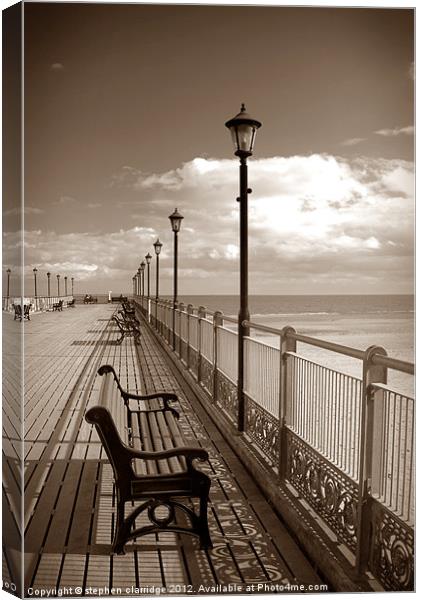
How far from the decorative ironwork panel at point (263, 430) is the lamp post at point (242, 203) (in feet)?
0.70

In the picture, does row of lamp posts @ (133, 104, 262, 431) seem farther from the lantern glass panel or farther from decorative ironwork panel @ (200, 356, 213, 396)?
decorative ironwork panel @ (200, 356, 213, 396)

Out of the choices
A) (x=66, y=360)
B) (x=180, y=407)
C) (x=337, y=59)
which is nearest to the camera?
(x=337, y=59)

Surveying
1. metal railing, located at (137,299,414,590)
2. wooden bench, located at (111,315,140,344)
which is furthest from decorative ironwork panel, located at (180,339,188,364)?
metal railing, located at (137,299,414,590)

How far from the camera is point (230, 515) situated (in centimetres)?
418

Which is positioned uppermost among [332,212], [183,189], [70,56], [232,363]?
[70,56]

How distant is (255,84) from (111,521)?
3216 mm

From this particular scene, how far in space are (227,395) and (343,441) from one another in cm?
349

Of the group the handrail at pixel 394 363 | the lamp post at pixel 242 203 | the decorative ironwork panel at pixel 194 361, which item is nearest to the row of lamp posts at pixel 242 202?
the lamp post at pixel 242 203

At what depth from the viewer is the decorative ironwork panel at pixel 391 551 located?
2.75 metres

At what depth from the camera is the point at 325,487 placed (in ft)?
11.7

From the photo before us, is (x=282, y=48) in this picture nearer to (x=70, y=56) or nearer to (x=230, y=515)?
(x=70, y=56)

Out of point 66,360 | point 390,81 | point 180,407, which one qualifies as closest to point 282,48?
point 390,81

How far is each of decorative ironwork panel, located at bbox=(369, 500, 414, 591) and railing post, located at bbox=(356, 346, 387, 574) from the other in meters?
0.04

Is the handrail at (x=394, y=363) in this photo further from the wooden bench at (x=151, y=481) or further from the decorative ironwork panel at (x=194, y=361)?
the decorative ironwork panel at (x=194, y=361)
